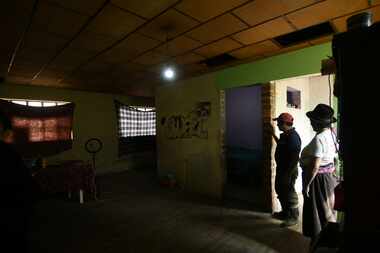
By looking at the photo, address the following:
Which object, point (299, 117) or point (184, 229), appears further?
point (299, 117)

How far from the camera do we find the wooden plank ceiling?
173cm

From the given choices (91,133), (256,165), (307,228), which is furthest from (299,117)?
(91,133)

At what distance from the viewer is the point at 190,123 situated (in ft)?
13.3

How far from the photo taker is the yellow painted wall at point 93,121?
4.92 meters

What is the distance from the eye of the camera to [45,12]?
71.8 inches

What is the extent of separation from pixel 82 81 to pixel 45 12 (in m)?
2.91

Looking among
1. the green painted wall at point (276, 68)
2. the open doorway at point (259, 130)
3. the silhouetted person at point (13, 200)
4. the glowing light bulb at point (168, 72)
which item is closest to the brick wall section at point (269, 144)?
the open doorway at point (259, 130)

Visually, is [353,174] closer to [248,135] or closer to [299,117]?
[299,117]

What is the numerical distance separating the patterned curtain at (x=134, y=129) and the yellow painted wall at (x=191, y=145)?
5.49 feet

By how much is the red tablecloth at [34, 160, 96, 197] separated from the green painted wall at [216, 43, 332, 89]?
275cm

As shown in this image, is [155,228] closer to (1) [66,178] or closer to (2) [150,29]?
(1) [66,178]

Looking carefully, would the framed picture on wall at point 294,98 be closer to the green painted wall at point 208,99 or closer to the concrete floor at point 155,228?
the green painted wall at point 208,99

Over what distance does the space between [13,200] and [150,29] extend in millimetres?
1878

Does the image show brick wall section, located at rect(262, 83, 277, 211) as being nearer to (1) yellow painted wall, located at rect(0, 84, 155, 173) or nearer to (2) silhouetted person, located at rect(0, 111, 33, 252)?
(2) silhouetted person, located at rect(0, 111, 33, 252)
